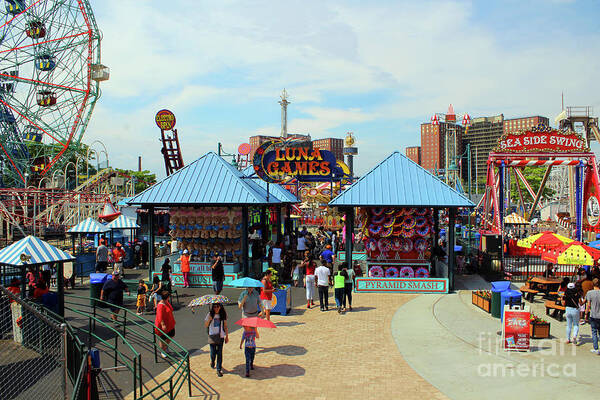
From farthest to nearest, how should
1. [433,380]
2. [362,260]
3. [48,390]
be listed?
[362,260] < [433,380] < [48,390]

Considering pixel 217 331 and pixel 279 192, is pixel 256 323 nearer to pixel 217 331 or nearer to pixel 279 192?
pixel 217 331

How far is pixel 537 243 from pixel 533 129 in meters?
8.63

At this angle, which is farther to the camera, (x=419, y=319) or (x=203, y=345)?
(x=419, y=319)

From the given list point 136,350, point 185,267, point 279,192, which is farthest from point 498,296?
point 279,192

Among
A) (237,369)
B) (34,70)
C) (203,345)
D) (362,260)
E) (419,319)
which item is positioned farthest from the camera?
(34,70)

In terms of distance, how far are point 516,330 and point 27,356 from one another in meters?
11.3

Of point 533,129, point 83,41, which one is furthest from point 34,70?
point 533,129

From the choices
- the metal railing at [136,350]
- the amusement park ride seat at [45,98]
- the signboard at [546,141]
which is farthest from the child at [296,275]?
the amusement park ride seat at [45,98]

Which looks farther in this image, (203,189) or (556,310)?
(203,189)

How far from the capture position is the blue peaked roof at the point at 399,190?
17844mm

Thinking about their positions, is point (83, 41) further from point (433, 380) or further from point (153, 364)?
point (433, 380)

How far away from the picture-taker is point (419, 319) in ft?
46.8

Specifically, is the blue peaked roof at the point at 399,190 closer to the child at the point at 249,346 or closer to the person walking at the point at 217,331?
the child at the point at 249,346

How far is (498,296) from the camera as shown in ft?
46.6
